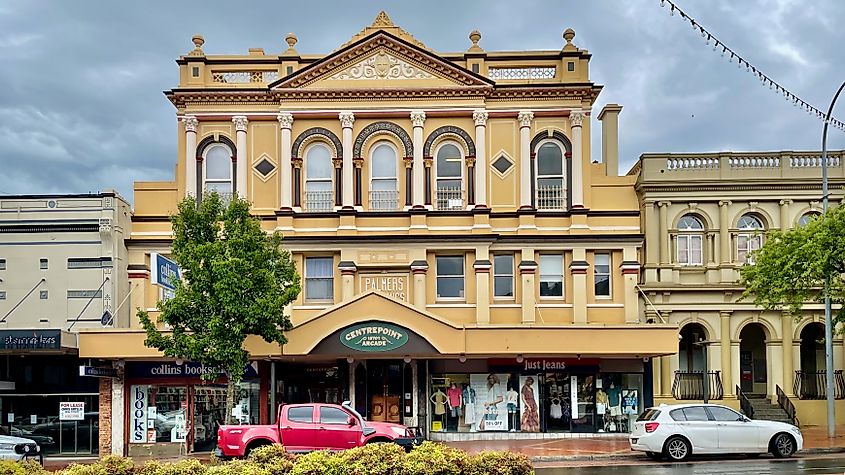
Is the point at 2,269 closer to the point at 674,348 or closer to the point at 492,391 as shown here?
the point at 492,391

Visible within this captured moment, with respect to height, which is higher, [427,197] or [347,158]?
[347,158]

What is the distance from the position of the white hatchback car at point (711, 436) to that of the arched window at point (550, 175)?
12.7m

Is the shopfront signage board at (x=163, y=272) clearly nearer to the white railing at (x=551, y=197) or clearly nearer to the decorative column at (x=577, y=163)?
the white railing at (x=551, y=197)

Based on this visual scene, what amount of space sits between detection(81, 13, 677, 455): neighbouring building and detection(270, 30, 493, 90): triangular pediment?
5cm

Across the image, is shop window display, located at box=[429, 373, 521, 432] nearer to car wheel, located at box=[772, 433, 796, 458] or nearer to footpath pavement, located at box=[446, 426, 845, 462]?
footpath pavement, located at box=[446, 426, 845, 462]

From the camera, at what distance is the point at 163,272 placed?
2762cm

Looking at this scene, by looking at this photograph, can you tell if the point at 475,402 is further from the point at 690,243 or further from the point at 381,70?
the point at 381,70

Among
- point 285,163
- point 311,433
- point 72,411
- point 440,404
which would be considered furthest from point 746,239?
point 72,411

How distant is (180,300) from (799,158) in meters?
22.6

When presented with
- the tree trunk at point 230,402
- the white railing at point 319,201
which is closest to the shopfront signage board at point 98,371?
the tree trunk at point 230,402

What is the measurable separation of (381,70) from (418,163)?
3.61 meters

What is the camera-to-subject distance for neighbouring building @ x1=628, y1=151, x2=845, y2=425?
36219 mm

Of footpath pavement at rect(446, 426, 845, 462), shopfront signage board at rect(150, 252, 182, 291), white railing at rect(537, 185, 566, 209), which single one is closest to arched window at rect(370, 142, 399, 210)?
white railing at rect(537, 185, 566, 209)

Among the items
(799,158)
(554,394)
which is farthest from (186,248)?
(799,158)
